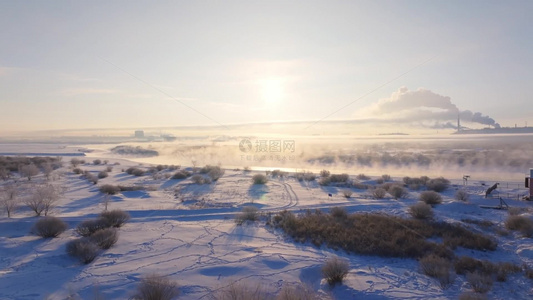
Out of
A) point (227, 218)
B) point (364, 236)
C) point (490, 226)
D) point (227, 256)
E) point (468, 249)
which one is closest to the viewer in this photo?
point (227, 256)

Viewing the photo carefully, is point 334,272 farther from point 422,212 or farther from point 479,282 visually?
point 422,212

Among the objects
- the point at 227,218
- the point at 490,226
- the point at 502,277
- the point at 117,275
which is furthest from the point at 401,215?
the point at 117,275

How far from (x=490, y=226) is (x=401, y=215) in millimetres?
3407

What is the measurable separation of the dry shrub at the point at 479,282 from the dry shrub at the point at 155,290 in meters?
6.93

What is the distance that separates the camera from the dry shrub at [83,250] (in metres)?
8.59

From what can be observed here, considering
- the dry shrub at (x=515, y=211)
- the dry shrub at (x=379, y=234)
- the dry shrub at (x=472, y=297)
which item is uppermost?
the dry shrub at (x=515, y=211)

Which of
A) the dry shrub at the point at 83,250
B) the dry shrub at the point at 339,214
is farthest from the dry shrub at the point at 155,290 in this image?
the dry shrub at the point at 339,214

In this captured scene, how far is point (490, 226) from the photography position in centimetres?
1317

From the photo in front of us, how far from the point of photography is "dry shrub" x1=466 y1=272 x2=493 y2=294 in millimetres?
7582

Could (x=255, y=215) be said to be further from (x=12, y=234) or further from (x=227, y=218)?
(x=12, y=234)

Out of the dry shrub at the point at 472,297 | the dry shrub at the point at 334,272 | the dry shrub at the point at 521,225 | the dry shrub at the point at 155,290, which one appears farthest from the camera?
the dry shrub at the point at 521,225

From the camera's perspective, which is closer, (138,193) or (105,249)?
(105,249)

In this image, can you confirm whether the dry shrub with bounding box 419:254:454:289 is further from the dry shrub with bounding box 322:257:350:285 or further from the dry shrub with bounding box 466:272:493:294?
the dry shrub with bounding box 322:257:350:285

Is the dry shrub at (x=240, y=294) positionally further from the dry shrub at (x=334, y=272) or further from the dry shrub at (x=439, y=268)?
the dry shrub at (x=439, y=268)
